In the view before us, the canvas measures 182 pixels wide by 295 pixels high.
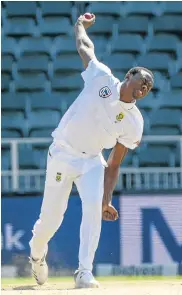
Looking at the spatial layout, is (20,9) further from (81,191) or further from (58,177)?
(81,191)

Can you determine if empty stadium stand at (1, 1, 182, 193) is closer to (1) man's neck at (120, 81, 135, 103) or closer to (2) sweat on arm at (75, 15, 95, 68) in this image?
(2) sweat on arm at (75, 15, 95, 68)

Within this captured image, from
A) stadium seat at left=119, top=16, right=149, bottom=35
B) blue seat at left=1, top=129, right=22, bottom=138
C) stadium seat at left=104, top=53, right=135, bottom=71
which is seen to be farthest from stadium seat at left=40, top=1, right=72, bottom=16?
blue seat at left=1, top=129, right=22, bottom=138

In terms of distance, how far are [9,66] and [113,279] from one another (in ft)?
14.2

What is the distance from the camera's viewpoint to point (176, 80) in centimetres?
1341

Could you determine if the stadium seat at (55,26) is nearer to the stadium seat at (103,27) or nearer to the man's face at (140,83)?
the stadium seat at (103,27)

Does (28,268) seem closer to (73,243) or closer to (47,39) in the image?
(73,243)

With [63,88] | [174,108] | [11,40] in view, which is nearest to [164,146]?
[174,108]

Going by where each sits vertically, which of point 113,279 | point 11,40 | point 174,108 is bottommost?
point 113,279

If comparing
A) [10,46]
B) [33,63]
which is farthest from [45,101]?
[10,46]

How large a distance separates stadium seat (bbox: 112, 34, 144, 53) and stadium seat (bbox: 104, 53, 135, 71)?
16cm

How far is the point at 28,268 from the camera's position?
10.7 m

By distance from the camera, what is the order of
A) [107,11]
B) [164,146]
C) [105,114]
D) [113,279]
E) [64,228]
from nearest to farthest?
[105,114] < [113,279] < [64,228] < [164,146] < [107,11]

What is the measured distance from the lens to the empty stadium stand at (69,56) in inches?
522

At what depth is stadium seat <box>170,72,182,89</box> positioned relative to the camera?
528 inches
